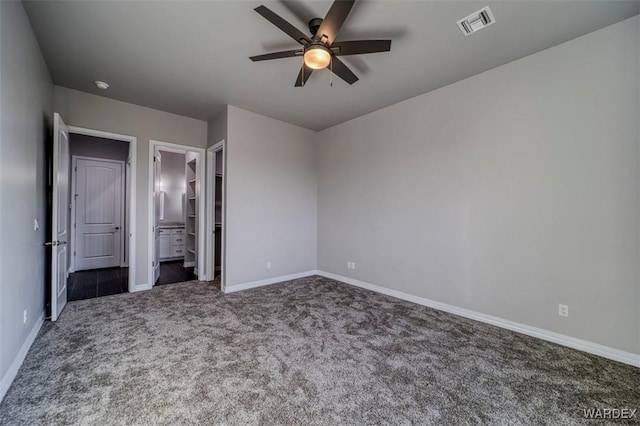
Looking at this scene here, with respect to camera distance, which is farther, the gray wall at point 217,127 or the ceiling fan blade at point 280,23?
the gray wall at point 217,127

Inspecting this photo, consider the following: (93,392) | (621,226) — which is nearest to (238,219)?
(93,392)

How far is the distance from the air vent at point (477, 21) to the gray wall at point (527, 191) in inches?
34.3

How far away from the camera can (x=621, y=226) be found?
7.69 ft

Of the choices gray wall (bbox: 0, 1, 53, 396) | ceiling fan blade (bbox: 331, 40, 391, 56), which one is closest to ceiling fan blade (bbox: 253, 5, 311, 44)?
ceiling fan blade (bbox: 331, 40, 391, 56)

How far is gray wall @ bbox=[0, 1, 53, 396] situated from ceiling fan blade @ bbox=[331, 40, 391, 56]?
7.60ft

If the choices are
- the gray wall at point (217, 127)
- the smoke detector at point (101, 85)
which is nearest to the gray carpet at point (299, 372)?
the gray wall at point (217, 127)

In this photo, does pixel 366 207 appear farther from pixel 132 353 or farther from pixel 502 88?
pixel 132 353

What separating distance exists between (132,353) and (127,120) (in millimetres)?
3449

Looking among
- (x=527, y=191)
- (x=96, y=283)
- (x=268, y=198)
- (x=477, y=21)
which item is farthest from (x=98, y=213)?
(x=527, y=191)

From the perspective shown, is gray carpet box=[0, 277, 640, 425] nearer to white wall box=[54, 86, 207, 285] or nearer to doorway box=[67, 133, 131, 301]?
white wall box=[54, 86, 207, 285]

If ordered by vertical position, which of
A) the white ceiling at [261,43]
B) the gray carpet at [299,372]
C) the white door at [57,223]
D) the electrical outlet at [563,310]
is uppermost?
the white ceiling at [261,43]

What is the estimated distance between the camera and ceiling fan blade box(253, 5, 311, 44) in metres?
1.84

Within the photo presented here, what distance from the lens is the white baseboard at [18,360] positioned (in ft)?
6.01

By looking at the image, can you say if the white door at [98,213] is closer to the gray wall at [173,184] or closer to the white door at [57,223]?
the gray wall at [173,184]
